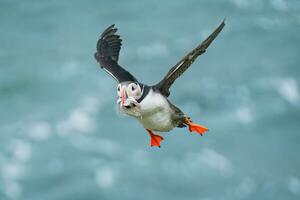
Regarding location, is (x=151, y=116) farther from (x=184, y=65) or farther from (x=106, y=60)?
(x=106, y=60)

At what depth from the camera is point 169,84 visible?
13633 millimetres

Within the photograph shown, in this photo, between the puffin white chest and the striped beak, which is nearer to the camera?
the striped beak

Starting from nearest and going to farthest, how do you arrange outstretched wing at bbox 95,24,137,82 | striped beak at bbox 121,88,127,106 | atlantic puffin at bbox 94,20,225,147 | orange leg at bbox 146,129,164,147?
striped beak at bbox 121,88,127,106 < atlantic puffin at bbox 94,20,225,147 < outstretched wing at bbox 95,24,137,82 < orange leg at bbox 146,129,164,147

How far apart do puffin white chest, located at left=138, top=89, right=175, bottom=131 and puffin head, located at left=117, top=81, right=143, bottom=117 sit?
147 mm

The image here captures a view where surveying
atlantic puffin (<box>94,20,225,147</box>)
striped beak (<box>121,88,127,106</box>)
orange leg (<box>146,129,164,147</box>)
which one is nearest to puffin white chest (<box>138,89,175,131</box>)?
atlantic puffin (<box>94,20,225,147</box>)

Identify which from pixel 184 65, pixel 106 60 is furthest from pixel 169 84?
pixel 106 60

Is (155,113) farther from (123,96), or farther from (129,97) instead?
(123,96)

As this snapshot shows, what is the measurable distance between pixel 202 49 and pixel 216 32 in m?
0.54

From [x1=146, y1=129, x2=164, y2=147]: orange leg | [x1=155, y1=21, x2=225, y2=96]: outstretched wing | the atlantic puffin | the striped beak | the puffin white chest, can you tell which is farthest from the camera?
[x1=146, y1=129, x2=164, y2=147]: orange leg

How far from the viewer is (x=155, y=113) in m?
13.3

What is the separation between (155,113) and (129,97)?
756 mm

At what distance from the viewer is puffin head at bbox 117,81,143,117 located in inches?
494

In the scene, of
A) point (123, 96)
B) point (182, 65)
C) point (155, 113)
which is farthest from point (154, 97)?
point (123, 96)

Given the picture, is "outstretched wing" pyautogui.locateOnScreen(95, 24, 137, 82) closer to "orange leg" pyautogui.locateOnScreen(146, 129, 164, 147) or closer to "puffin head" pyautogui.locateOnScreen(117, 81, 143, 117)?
"orange leg" pyautogui.locateOnScreen(146, 129, 164, 147)
